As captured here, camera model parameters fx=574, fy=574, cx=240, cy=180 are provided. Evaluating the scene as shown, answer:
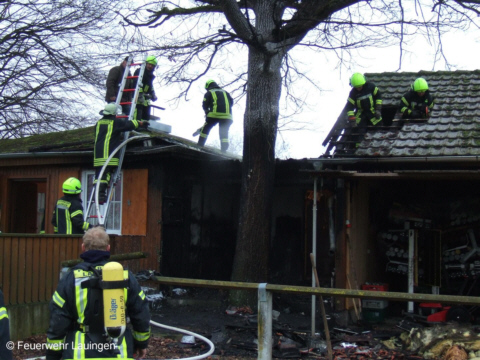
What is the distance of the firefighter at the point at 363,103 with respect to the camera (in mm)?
10484

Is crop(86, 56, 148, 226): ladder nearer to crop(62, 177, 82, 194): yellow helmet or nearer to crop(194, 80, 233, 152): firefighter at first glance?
crop(62, 177, 82, 194): yellow helmet

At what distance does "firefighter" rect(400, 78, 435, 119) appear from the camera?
10.4 m

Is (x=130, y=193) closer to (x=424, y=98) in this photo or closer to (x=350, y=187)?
(x=350, y=187)

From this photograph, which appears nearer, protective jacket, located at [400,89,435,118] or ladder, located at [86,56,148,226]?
ladder, located at [86,56,148,226]

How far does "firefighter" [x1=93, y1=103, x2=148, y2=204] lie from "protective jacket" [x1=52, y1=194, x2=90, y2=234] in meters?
0.73

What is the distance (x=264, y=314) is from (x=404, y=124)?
572 centimetres

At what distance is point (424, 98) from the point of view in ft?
34.7

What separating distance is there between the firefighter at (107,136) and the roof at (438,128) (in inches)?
138

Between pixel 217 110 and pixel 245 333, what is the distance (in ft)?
16.2

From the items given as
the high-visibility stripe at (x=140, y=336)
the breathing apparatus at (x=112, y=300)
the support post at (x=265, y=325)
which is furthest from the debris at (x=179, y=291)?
the breathing apparatus at (x=112, y=300)

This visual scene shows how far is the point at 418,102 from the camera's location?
34.8 ft

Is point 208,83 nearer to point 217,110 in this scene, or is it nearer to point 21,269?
point 217,110

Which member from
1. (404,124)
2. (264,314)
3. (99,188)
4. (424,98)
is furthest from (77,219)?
(424,98)

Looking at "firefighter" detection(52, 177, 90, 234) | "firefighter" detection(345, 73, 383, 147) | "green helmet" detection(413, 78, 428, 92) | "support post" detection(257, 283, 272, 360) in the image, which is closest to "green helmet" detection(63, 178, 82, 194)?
"firefighter" detection(52, 177, 90, 234)
